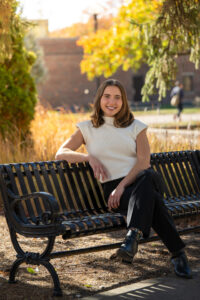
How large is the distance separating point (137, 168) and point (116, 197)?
0.96 feet

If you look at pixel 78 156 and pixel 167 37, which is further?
pixel 167 37

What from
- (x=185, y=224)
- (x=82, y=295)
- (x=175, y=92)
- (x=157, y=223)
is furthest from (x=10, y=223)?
(x=175, y=92)

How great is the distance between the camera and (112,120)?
4344 mm

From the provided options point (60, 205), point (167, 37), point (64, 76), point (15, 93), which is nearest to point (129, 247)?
point (60, 205)

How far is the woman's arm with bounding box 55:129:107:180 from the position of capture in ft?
13.7

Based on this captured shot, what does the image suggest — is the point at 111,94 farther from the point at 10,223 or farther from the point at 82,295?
the point at 82,295

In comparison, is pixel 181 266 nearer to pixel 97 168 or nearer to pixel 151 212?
pixel 151 212

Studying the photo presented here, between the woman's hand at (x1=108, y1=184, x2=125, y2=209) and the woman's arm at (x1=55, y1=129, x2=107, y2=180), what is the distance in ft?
0.68

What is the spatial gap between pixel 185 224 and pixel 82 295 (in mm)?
2682

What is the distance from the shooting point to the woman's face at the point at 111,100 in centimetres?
426

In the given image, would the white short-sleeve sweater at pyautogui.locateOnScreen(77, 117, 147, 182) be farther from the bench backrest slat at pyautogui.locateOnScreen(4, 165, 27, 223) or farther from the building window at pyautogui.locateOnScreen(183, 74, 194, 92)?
the building window at pyautogui.locateOnScreen(183, 74, 194, 92)

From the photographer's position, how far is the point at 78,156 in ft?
13.9

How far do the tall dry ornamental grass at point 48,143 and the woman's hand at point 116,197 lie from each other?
10.0ft

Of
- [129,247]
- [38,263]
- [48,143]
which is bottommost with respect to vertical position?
[38,263]
